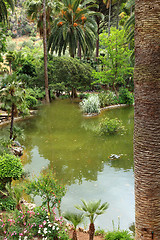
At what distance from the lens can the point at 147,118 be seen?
3.37 m

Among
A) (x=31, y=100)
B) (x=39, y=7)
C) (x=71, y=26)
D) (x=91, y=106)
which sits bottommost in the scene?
(x=91, y=106)

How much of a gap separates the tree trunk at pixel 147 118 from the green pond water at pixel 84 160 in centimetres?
266

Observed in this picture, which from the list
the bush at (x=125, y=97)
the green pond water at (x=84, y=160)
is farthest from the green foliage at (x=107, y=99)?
the green pond water at (x=84, y=160)

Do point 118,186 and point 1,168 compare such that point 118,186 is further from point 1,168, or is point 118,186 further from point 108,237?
point 1,168

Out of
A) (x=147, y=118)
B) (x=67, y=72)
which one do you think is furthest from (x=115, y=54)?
(x=147, y=118)

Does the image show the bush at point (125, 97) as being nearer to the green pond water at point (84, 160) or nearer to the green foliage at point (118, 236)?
the green pond water at point (84, 160)

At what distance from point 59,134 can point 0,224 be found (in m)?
8.10

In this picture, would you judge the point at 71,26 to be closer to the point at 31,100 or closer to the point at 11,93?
the point at 31,100

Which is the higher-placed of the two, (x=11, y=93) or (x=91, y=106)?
(x=11, y=93)

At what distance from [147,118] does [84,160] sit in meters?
6.94

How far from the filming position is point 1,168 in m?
6.81

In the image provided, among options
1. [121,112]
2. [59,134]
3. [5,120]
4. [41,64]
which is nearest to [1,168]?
[59,134]

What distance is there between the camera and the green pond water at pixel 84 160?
704 cm

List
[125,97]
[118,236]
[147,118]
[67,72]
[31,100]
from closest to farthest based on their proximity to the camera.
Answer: [147,118]
[118,236]
[31,100]
[125,97]
[67,72]
